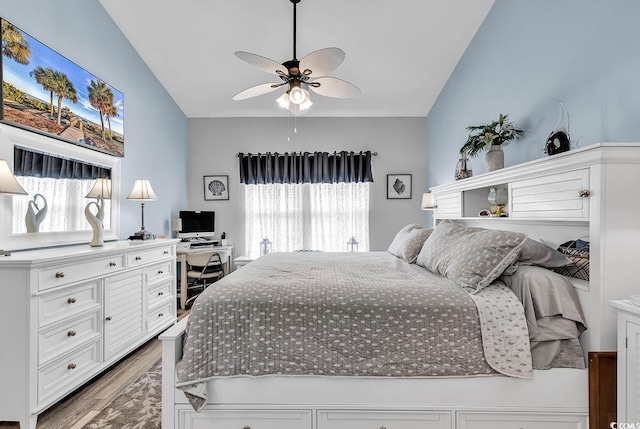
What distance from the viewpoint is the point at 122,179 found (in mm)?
3176

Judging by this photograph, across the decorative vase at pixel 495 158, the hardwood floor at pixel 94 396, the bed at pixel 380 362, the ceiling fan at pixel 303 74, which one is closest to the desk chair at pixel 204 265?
the hardwood floor at pixel 94 396

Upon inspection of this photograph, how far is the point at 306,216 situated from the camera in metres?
4.79

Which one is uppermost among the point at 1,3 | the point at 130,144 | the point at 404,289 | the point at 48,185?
the point at 1,3

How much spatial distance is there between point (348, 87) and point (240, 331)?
1.97 m

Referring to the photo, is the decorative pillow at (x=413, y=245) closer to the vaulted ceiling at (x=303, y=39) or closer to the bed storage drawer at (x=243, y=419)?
the bed storage drawer at (x=243, y=419)

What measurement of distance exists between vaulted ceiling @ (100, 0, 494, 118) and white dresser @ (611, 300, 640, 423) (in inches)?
114

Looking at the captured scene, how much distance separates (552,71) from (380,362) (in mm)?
2222

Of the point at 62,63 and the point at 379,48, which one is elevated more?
the point at 379,48

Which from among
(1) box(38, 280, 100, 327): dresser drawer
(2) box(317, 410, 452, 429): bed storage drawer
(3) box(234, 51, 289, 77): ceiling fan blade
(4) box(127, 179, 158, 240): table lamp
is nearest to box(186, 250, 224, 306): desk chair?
(4) box(127, 179, 158, 240): table lamp

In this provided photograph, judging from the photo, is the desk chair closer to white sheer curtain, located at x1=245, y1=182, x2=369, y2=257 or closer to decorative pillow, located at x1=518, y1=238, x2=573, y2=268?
white sheer curtain, located at x1=245, y1=182, x2=369, y2=257

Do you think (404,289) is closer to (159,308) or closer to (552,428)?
(552,428)

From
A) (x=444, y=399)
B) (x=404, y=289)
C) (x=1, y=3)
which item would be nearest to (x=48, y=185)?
(x=1, y=3)

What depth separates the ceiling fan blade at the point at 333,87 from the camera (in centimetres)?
245

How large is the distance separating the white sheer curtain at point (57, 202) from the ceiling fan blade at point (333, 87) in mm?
2037
